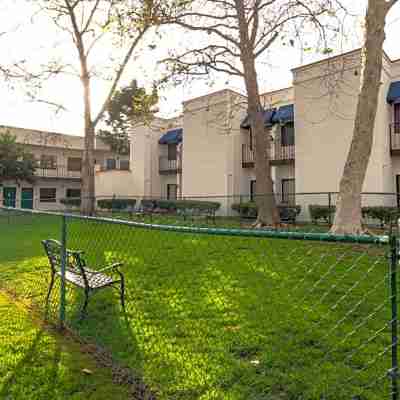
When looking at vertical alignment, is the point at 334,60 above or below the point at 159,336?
above

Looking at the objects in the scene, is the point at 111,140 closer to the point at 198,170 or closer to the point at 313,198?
the point at 198,170

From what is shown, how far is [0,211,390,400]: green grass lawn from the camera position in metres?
2.83

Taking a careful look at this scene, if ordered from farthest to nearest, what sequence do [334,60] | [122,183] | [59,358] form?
[122,183] → [334,60] → [59,358]

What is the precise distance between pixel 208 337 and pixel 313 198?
14146 mm

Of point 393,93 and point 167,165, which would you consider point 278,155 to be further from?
point 167,165

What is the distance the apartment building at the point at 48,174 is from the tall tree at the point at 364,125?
24067 mm

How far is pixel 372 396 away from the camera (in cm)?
260

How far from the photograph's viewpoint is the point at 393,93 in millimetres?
15516

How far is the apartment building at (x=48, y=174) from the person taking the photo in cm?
3142

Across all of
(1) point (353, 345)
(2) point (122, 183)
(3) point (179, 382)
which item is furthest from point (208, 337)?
(2) point (122, 183)

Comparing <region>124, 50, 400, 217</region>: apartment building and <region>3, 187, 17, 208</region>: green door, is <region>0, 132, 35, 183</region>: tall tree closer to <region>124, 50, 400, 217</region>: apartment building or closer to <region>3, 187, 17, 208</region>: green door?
<region>3, 187, 17, 208</region>: green door

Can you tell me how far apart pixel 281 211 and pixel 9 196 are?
26.2 m

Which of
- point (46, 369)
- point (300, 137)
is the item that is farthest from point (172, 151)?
point (46, 369)

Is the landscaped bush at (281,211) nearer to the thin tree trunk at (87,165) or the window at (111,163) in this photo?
the thin tree trunk at (87,165)
